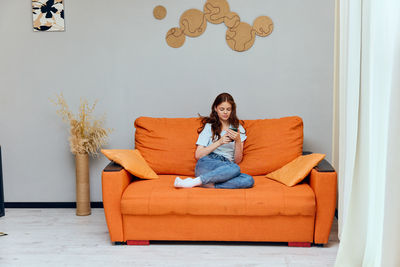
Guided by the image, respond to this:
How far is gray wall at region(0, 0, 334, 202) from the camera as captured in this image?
3.70m

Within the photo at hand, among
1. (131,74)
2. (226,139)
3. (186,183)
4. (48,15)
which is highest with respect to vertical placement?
(48,15)

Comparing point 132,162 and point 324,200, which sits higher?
point 132,162

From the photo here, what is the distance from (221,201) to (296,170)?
607 mm

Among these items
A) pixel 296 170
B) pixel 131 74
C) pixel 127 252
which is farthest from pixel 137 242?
pixel 131 74

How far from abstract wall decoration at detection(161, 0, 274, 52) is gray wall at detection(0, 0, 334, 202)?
0.05 metres

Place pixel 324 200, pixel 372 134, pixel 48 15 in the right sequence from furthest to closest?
pixel 48 15, pixel 324 200, pixel 372 134

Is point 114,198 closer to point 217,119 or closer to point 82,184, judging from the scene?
point 82,184

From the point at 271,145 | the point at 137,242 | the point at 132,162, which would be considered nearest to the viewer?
the point at 137,242

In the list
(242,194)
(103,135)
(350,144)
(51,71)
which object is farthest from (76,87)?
(350,144)

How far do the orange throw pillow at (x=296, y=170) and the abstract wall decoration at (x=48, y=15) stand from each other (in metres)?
2.35

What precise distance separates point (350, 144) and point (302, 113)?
4.43ft

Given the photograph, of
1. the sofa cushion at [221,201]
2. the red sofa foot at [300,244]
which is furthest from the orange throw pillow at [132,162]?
the red sofa foot at [300,244]

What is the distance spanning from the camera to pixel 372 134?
2.18m

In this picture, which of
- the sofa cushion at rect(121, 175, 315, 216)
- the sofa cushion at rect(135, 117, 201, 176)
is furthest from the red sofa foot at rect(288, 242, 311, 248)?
the sofa cushion at rect(135, 117, 201, 176)
